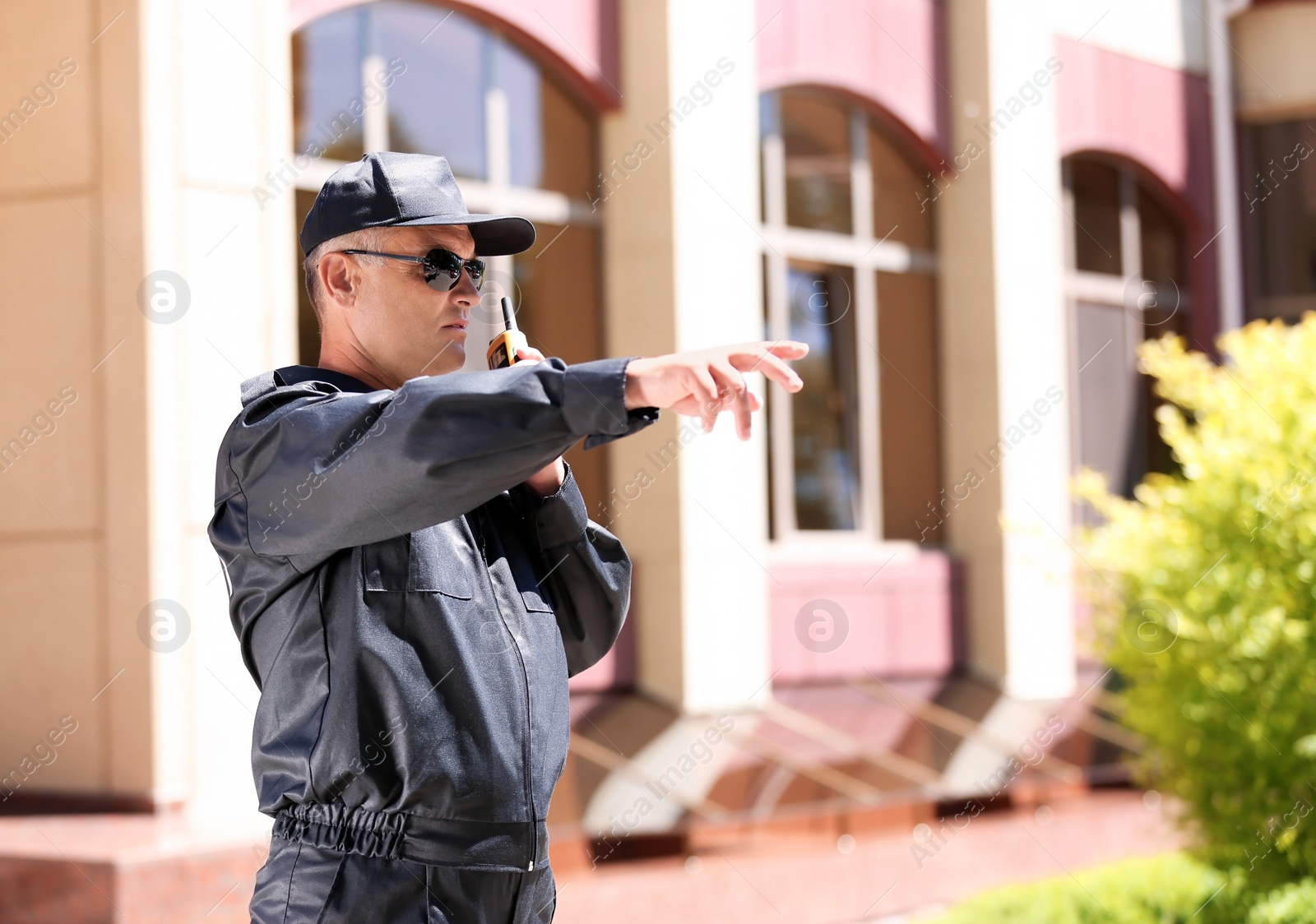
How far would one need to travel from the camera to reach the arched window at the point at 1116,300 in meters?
13.7

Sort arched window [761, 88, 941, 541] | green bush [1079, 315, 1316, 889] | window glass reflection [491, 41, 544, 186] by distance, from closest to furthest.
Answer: green bush [1079, 315, 1316, 889], window glass reflection [491, 41, 544, 186], arched window [761, 88, 941, 541]

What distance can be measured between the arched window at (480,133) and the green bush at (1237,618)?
12.2 feet

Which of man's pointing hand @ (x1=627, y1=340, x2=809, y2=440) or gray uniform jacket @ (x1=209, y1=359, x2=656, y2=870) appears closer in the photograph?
man's pointing hand @ (x1=627, y1=340, x2=809, y2=440)

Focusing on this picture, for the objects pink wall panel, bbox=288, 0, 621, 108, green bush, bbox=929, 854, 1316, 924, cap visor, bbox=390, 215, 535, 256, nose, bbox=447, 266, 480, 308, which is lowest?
green bush, bbox=929, 854, 1316, 924

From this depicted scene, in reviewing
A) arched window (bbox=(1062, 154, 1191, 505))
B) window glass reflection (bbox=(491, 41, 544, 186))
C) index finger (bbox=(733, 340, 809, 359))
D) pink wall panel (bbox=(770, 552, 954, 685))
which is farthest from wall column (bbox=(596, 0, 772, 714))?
index finger (bbox=(733, 340, 809, 359))

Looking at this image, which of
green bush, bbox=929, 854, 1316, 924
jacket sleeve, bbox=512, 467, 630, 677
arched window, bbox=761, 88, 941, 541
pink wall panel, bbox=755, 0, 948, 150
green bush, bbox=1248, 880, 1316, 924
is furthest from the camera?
arched window, bbox=761, 88, 941, 541

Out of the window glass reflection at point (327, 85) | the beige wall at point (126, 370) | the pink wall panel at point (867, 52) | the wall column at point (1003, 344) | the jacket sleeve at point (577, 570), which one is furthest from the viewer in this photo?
the wall column at point (1003, 344)

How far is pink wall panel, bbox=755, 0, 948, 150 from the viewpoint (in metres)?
10.7

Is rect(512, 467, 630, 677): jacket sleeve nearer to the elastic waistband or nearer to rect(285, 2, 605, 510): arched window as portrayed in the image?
the elastic waistband

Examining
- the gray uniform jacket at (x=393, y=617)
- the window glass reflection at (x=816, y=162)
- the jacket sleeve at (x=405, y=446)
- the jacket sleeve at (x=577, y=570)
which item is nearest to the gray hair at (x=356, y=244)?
the gray uniform jacket at (x=393, y=617)

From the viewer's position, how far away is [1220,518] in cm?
662

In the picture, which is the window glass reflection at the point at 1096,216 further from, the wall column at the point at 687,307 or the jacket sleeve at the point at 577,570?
the jacket sleeve at the point at 577,570

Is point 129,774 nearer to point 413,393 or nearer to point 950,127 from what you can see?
point 413,393

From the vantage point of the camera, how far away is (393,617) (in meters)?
2.34
